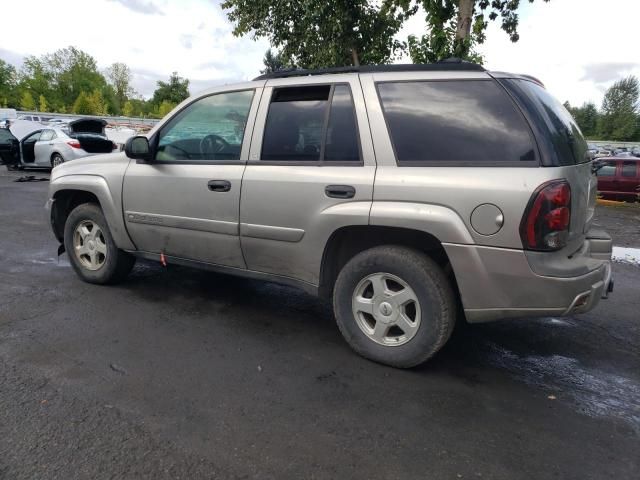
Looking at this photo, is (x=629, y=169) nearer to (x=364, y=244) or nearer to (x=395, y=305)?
(x=364, y=244)

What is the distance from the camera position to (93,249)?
4.50 meters

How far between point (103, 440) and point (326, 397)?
1171mm

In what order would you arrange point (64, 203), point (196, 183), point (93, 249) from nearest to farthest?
1. point (196, 183)
2. point (93, 249)
3. point (64, 203)

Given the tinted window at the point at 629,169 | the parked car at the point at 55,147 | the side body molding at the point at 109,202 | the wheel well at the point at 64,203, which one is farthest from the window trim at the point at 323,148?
the tinted window at the point at 629,169

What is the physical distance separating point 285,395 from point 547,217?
1.76 meters

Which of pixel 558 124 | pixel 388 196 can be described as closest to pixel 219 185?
pixel 388 196

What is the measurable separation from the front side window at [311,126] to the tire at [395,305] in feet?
2.35

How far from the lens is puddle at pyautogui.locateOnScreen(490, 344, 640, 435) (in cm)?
271

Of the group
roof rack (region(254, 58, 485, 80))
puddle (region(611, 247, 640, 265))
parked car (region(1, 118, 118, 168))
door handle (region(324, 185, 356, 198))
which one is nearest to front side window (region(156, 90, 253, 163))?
roof rack (region(254, 58, 485, 80))

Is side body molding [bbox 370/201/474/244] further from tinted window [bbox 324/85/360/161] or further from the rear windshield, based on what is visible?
the rear windshield

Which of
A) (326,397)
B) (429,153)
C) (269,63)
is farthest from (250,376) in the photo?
(269,63)

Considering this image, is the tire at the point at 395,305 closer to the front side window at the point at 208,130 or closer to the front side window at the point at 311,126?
the front side window at the point at 311,126

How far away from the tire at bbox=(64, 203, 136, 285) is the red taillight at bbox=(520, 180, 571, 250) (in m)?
3.48

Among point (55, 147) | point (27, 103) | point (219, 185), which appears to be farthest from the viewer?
point (27, 103)
